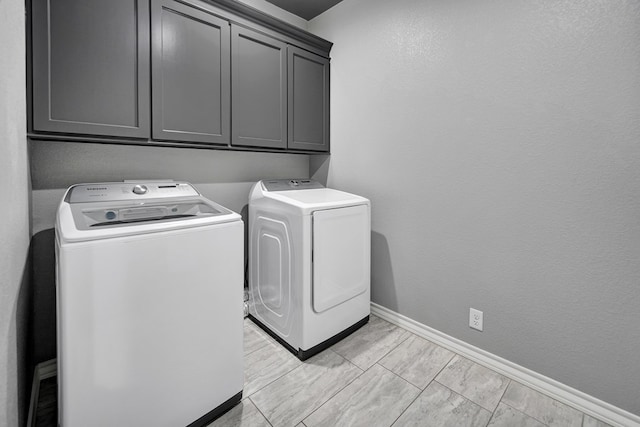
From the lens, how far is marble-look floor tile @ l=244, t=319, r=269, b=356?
1.94 m

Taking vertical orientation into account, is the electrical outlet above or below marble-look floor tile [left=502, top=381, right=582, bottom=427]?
above

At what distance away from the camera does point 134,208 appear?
1430 mm

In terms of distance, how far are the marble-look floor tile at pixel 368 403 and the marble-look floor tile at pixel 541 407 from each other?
0.49 metres

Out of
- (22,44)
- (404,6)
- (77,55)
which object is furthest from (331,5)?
(22,44)

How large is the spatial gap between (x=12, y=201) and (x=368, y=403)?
171 centimetres

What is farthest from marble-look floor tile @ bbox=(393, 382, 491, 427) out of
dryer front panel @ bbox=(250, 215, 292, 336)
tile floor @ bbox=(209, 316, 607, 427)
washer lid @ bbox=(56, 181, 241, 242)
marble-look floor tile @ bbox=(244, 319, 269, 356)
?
washer lid @ bbox=(56, 181, 241, 242)

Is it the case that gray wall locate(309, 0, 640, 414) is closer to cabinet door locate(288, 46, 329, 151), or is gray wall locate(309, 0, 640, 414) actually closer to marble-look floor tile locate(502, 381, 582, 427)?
marble-look floor tile locate(502, 381, 582, 427)

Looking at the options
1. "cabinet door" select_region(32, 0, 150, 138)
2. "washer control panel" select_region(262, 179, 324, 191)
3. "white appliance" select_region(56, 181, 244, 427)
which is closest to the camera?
"white appliance" select_region(56, 181, 244, 427)

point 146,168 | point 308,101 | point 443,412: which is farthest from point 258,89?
point 443,412

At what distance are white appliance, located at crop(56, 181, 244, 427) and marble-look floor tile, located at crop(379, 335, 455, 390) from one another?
0.95 metres

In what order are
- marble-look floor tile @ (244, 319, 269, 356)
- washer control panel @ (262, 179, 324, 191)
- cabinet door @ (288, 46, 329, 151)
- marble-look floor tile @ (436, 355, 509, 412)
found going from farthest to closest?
cabinet door @ (288, 46, 329, 151)
washer control panel @ (262, 179, 324, 191)
marble-look floor tile @ (244, 319, 269, 356)
marble-look floor tile @ (436, 355, 509, 412)

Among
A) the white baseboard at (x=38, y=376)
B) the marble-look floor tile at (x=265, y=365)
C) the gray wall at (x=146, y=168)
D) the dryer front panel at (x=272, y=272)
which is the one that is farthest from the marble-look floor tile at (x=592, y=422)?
the white baseboard at (x=38, y=376)

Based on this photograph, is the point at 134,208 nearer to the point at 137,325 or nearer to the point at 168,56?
the point at 137,325

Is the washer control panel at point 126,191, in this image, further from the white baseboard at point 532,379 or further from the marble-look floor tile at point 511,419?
the marble-look floor tile at point 511,419
